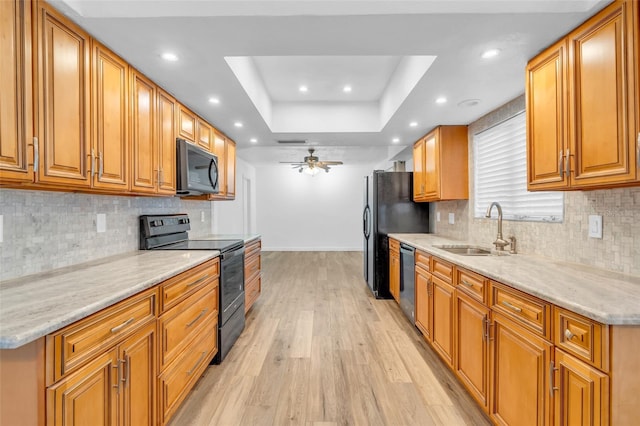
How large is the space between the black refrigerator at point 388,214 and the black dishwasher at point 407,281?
69 centimetres

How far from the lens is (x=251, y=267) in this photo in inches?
138

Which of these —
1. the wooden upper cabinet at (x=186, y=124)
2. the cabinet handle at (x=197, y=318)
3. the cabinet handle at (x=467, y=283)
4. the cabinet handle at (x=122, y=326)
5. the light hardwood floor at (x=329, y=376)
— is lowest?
the light hardwood floor at (x=329, y=376)

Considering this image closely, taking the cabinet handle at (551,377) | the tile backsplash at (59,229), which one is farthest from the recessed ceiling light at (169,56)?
the cabinet handle at (551,377)

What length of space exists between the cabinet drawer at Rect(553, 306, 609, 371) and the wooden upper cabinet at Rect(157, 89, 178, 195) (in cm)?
258

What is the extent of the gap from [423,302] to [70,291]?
2.57 m

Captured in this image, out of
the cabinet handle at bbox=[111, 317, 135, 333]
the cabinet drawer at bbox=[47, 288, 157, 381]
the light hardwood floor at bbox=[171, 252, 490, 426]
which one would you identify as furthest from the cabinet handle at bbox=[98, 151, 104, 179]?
the light hardwood floor at bbox=[171, 252, 490, 426]

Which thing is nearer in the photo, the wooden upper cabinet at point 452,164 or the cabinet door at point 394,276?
the wooden upper cabinet at point 452,164

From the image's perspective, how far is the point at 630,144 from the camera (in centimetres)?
130

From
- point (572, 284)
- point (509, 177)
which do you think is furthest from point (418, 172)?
point (572, 284)

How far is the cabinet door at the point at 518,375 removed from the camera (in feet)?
4.21

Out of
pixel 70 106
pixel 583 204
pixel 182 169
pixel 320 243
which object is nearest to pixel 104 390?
pixel 70 106

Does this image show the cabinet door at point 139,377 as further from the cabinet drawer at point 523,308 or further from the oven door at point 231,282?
the cabinet drawer at point 523,308

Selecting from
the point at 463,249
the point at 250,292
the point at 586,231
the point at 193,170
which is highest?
the point at 193,170

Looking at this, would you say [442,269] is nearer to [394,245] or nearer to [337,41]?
[394,245]
